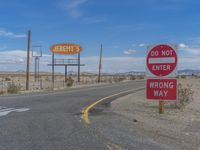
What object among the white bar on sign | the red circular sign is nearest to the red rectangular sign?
the red circular sign

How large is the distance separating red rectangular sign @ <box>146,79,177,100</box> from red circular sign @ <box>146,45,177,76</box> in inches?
11.5

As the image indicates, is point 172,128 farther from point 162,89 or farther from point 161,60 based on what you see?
point 161,60

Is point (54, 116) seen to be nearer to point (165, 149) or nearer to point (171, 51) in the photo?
point (171, 51)

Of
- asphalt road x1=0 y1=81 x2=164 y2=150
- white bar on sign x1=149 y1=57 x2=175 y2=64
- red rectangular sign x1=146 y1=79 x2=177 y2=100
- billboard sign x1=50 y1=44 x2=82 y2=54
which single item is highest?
billboard sign x1=50 y1=44 x2=82 y2=54

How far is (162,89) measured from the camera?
10.9m

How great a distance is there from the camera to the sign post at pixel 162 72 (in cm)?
1067

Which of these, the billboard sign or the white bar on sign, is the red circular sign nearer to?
the white bar on sign

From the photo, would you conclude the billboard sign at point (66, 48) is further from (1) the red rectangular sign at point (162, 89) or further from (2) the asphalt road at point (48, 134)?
(2) the asphalt road at point (48, 134)

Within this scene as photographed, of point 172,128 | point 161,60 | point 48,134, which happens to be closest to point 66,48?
point 161,60

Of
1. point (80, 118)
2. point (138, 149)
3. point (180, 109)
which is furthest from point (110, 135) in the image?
point (180, 109)

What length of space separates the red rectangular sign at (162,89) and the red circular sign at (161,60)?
29 centimetres

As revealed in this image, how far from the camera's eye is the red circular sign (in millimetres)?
10648

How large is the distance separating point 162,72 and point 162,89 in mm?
618

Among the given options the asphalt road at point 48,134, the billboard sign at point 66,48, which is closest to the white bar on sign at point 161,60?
the asphalt road at point 48,134
